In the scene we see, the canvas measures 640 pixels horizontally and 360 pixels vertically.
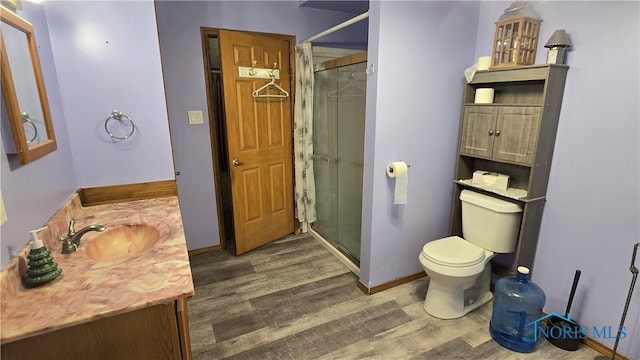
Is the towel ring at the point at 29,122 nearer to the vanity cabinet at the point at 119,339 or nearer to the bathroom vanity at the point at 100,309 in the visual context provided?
the bathroom vanity at the point at 100,309

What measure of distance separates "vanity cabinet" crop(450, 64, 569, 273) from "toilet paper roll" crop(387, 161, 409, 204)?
0.48 m

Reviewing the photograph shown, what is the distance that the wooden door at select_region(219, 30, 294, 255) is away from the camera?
263cm

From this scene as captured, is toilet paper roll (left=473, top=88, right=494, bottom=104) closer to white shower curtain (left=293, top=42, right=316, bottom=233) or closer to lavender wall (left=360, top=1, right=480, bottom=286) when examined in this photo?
lavender wall (left=360, top=1, right=480, bottom=286)

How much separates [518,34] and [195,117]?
237 cm

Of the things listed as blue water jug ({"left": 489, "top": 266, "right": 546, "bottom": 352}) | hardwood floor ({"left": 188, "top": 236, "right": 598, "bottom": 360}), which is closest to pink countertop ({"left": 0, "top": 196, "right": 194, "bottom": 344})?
hardwood floor ({"left": 188, "top": 236, "right": 598, "bottom": 360})

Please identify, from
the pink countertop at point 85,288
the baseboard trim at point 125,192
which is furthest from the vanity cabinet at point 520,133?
the baseboard trim at point 125,192

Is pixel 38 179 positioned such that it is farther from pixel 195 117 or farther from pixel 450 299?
pixel 450 299

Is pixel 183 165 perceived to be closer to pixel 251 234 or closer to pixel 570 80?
pixel 251 234

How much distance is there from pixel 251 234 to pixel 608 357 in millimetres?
2586

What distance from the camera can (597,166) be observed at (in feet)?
5.46

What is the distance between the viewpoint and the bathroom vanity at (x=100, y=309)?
843mm

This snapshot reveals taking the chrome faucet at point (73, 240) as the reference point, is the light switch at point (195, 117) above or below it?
above

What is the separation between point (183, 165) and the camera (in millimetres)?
2711

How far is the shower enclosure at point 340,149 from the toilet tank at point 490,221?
816 mm
